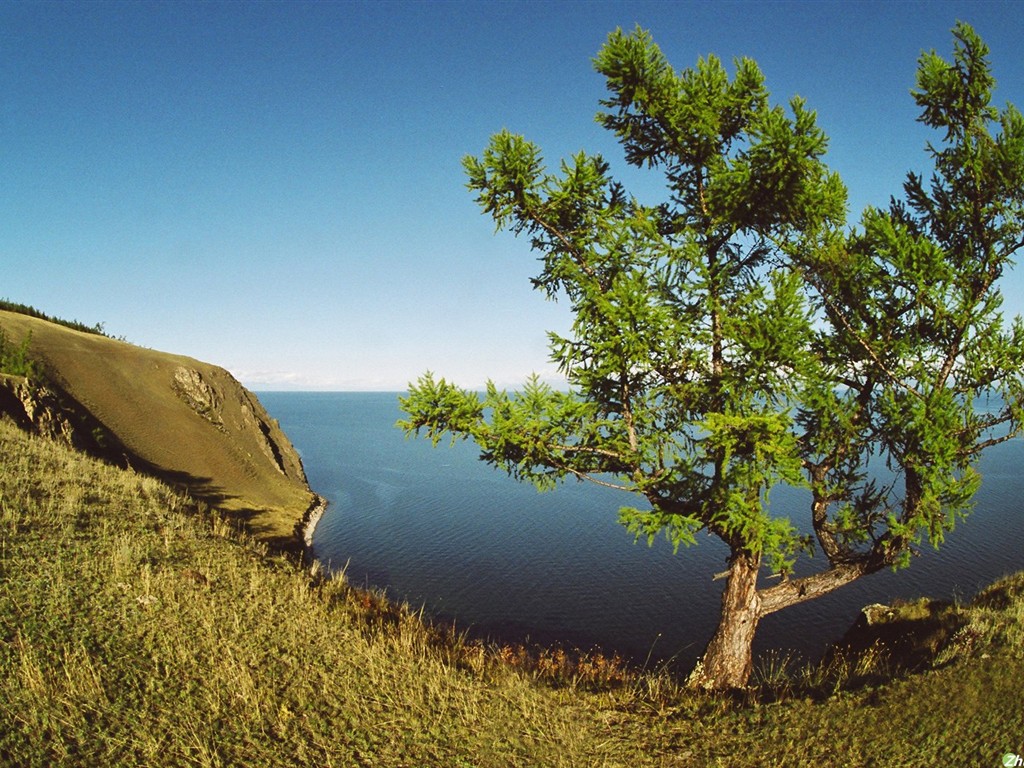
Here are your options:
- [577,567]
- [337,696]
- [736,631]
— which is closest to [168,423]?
[577,567]

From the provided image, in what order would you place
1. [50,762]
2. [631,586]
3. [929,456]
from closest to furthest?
[50,762], [929,456], [631,586]

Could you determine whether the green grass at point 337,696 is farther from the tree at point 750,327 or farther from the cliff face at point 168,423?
the cliff face at point 168,423

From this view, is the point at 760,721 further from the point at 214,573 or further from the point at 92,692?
the point at 214,573

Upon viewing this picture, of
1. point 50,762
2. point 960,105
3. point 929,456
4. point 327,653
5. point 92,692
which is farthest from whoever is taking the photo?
point 960,105

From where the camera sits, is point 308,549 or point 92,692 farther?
point 308,549

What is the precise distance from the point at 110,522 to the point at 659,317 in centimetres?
1204

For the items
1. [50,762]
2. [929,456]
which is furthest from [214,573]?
[929,456]

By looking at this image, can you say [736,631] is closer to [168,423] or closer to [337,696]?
[337,696]

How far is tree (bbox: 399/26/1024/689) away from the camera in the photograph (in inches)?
335

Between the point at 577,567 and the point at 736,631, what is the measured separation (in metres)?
22.9

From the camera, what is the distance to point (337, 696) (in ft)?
22.8

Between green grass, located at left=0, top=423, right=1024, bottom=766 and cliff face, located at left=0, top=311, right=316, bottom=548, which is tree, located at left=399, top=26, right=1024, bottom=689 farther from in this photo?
cliff face, located at left=0, top=311, right=316, bottom=548

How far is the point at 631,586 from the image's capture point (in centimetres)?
2977

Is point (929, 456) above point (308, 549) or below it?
above
